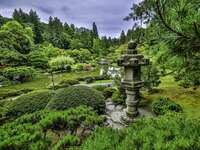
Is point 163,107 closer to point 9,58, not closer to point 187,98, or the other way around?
point 187,98

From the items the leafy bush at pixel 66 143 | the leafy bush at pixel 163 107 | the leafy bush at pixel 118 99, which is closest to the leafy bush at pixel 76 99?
the leafy bush at pixel 118 99

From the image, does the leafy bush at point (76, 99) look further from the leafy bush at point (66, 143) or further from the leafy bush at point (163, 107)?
the leafy bush at point (66, 143)

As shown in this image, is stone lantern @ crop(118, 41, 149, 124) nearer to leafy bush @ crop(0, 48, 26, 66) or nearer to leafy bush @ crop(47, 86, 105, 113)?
leafy bush @ crop(47, 86, 105, 113)

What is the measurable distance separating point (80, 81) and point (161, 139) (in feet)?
87.1

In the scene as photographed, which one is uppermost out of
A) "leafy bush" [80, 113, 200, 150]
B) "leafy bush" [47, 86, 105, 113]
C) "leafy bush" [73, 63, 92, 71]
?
"leafy bush" [80, 113, 200, 150]

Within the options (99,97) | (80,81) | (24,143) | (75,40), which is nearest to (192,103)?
(99,97)

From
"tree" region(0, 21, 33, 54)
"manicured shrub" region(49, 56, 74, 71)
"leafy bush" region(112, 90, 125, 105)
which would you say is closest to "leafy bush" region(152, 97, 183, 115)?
"leafy bush" region(112, 90, 125, 105)

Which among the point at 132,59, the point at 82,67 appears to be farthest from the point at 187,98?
the point at 82,67

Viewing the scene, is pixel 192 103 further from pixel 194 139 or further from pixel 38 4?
pixel 38 4

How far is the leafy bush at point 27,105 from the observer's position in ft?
32.4

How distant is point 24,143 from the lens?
284 cm

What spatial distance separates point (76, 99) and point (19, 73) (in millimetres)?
20585

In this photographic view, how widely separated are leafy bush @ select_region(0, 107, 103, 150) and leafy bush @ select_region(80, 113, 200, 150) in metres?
0.56

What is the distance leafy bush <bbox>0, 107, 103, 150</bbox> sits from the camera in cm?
282
